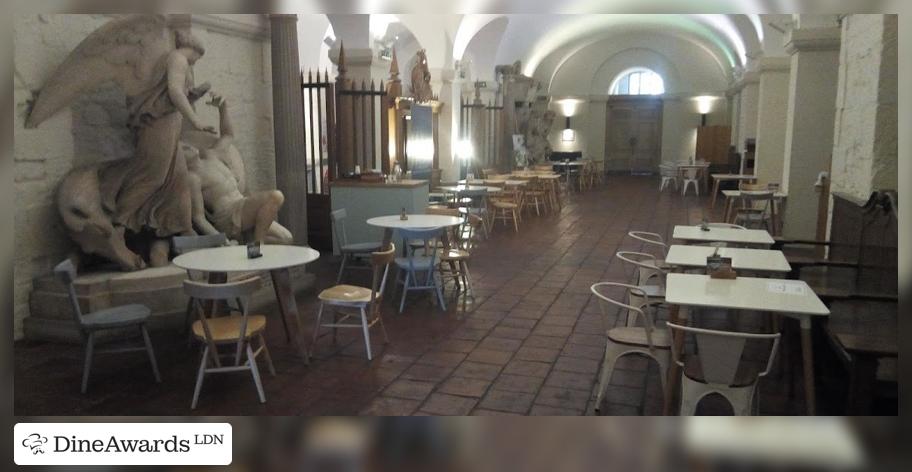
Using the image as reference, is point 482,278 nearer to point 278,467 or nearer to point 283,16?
point 283,16

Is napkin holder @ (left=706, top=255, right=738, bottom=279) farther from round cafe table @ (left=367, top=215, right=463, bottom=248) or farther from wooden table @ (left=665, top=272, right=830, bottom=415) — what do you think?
round cafe table @ (left=367, top=215, right=463, bottom=248)

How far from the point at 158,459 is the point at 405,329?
7.53 feet

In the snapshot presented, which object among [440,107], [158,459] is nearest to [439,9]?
[158,459]

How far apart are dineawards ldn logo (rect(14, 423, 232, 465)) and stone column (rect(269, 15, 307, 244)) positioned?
4.02m

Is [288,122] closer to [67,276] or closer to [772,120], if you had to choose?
[67,276]

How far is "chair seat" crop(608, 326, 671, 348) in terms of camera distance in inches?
136

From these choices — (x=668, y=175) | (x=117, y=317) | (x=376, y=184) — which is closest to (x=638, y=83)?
(x=668, y=175)

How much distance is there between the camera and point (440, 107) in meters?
11.6

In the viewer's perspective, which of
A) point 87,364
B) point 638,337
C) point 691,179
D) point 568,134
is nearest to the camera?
point 638,337

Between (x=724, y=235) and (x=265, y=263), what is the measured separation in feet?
10.9

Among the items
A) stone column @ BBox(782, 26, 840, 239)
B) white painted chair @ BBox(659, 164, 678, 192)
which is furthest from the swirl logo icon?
white painted chair @ BBox(659, 164, 678, 192)

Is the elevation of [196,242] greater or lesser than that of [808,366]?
greater

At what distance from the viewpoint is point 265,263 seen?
13.1ft

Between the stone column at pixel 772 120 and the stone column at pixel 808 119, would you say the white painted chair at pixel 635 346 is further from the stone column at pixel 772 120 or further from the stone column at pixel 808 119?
the stone column at pixel 772 120
